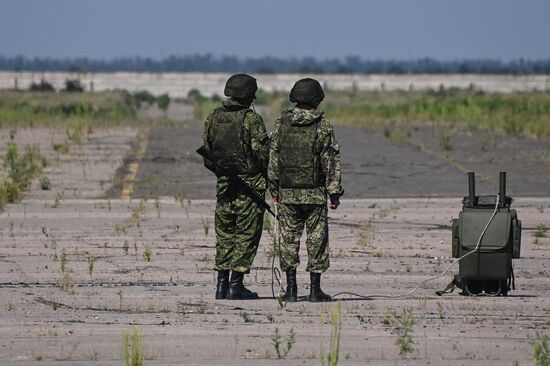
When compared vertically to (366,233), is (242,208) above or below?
above

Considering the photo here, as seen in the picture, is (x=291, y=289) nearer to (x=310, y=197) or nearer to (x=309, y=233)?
(x=309, y=233)

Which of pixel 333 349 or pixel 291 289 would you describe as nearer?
pixel 333 349

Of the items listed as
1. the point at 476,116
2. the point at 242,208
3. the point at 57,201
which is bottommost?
the point at 476,116

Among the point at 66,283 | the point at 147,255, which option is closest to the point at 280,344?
the point at 66,283

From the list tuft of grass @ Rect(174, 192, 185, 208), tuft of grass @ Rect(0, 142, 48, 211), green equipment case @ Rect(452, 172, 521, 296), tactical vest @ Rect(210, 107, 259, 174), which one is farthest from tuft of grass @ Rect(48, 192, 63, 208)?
green equipment case @ Rect(452, 172, 521, 296)

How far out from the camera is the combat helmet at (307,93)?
13094mm

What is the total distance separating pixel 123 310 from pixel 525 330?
323 centimetres

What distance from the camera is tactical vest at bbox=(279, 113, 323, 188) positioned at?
517 inches

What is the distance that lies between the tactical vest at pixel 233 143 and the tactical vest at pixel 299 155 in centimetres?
41

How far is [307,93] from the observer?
13.1 m

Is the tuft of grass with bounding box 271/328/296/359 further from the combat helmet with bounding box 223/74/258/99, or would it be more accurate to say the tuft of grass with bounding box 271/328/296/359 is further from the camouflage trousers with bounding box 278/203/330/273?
the combat helmet with bounding box 223/74/258/99

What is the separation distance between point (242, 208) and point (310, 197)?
0.68 meters

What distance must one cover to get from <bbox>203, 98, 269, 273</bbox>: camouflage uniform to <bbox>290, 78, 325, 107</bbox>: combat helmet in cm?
52

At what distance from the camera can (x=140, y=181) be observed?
28.9 meters
